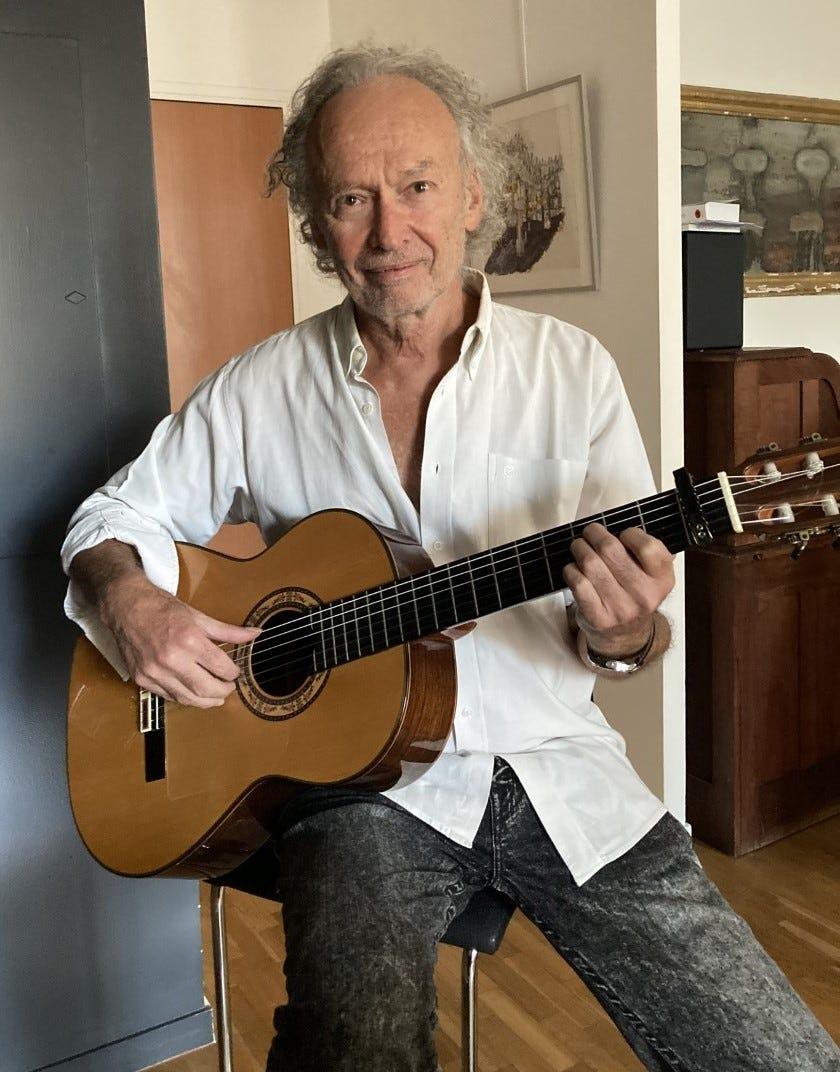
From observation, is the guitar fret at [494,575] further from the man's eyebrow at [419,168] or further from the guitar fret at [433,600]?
the man's eyebrow at [419,168]

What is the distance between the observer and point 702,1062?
1.09 metres

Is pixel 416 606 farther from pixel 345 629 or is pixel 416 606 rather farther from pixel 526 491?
pixel 526 491

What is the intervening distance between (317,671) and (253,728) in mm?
112

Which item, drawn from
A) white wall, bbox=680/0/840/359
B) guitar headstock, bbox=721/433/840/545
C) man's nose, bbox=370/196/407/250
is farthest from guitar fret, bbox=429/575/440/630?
white wall, bbox=680/0/840/359

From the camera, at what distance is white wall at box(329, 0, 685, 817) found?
2346 mm

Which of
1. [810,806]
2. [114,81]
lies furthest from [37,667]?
[810,806]

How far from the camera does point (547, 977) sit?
2139 millimetres

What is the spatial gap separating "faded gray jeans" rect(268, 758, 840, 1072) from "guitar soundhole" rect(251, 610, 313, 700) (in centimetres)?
13

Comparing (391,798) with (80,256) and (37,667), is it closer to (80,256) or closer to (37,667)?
(37,667)

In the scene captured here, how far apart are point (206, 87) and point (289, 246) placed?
58cm

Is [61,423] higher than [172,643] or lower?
higher

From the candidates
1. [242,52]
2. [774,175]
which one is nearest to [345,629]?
[774,175]

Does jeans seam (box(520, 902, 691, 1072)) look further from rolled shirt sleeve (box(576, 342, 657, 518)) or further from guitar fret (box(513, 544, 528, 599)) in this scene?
rolled shirt sleeve (box(576, 342, 657, 518))

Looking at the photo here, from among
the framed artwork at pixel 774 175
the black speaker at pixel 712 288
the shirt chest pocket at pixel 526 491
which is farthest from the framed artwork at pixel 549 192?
the shirt chest pocket at pixel 526 491
